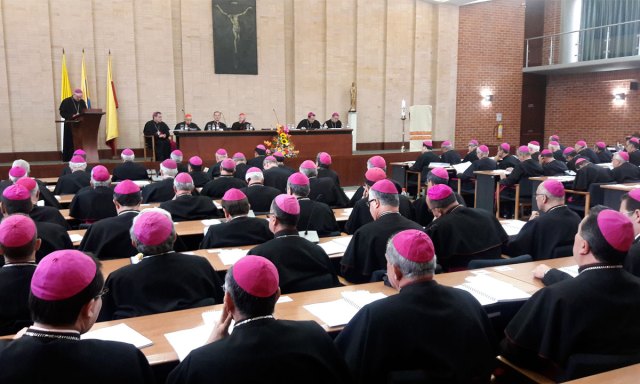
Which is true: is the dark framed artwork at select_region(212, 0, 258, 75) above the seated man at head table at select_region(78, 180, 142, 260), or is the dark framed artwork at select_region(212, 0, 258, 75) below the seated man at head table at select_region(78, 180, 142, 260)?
above

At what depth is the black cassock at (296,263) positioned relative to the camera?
13.0ft

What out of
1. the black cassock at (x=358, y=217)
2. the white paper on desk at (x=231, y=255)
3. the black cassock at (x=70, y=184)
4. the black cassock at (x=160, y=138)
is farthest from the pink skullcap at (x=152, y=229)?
the black cassock at (x=160, y=138)

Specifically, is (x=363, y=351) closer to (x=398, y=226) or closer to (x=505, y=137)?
(x=398, y=226)

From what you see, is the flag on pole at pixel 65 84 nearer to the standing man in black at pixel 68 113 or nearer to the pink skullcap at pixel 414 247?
the standing man in black at pixel 68 113

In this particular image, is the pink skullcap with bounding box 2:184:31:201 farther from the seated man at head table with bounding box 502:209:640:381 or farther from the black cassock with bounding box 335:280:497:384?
the seated man at head table with bounding box 502:209:640:381

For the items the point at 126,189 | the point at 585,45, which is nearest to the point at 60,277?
the point at 126,189

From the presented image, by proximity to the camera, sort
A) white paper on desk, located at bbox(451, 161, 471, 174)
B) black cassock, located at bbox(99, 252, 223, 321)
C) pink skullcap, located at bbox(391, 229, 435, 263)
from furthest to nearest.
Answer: white paper on desk, located at bbox(451, 161, 471, 174)
black cassock, located at bbox(99, 252, 223, 321)
pink skullcap, located at bbox(391, 229, 435, 263)

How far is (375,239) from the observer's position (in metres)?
4.64

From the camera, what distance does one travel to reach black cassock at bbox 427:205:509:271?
5031mm

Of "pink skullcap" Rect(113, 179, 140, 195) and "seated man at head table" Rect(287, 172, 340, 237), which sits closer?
"pink skullcap" Rect(113, 179, 140, 195)

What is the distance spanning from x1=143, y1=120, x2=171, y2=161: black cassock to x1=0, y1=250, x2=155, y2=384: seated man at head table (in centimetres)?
1318

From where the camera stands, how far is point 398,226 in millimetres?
4738

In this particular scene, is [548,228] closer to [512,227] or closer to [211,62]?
[512,227]

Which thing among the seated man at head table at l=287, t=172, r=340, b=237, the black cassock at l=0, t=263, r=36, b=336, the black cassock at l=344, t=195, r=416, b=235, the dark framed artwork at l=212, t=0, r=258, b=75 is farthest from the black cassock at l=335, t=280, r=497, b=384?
the dark framed artwork at l=212, t=0, r=258, b=75
